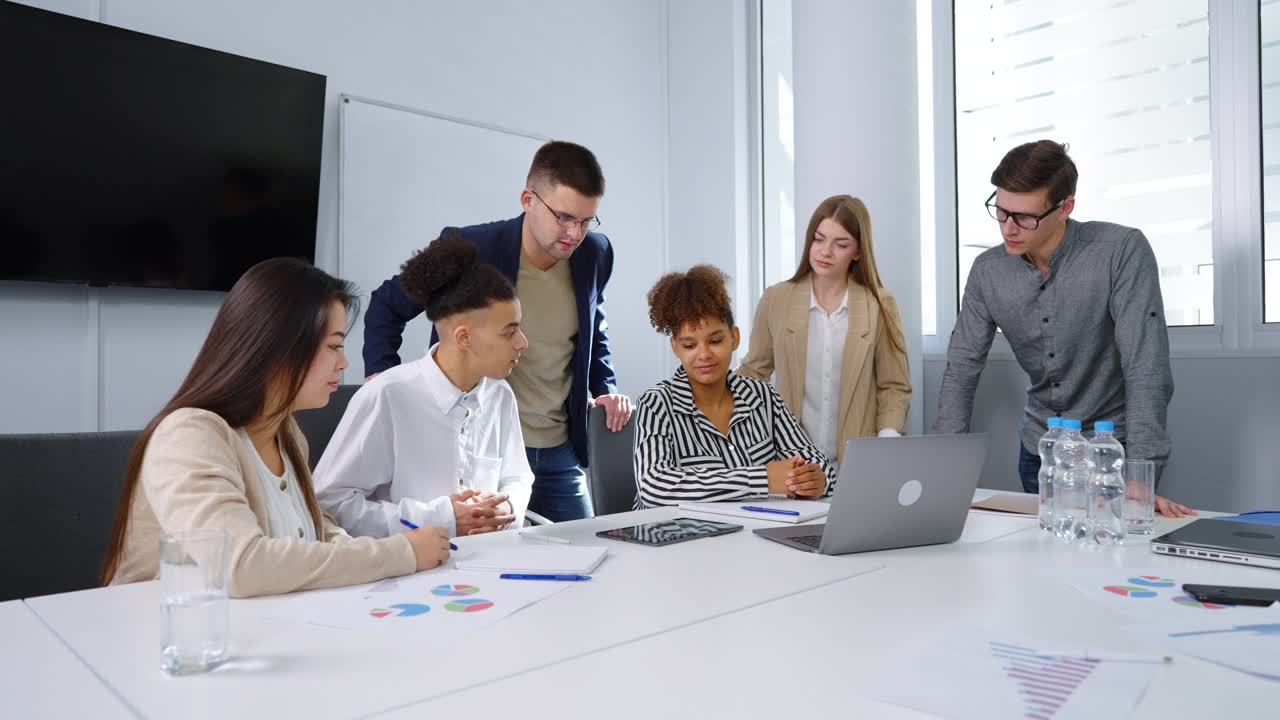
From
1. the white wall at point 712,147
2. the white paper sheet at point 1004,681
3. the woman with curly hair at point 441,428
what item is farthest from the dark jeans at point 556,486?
the white wall at point 712,147

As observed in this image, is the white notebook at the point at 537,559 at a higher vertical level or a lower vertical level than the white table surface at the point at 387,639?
higher

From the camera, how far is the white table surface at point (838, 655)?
2.56ft

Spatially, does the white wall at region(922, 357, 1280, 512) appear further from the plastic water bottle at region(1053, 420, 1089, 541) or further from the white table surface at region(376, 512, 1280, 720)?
the white table surface at region(376, 512, 1280, 720)

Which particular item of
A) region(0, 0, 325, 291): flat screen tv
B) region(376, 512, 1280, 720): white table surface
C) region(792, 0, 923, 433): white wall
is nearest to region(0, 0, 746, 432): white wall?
region(0, 0, 325, 291): flat screen tv

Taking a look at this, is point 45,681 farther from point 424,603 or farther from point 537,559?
point 537,559

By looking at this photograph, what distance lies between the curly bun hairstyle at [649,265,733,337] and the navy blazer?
34 cm

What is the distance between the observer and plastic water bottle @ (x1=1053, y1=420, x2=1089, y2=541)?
159 centimetres

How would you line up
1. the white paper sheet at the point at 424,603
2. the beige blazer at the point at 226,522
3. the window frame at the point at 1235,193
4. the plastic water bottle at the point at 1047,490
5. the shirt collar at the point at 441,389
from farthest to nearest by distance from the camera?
the window frame at the point at 1235,193
the shirt collar at the point at 441,389
the plastic water bottle at the point at 1047,490
the beige blazer at the point at 226,522
the white paper sheet at the point at 424,603

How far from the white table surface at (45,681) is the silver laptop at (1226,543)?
150cm

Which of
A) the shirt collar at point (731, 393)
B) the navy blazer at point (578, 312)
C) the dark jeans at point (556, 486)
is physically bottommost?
the dark jeans at point (556, 486)

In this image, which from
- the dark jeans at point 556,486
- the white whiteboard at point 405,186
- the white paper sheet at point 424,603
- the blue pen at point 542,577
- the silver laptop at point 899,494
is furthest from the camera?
the white whiteboard at point 405,186

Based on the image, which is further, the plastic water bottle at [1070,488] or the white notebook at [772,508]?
the white notebook at [772,508]

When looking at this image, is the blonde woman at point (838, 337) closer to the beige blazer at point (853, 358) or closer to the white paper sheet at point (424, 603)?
the beige blazer at point (853, 358)

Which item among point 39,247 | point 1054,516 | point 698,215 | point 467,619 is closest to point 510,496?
point 467,619
